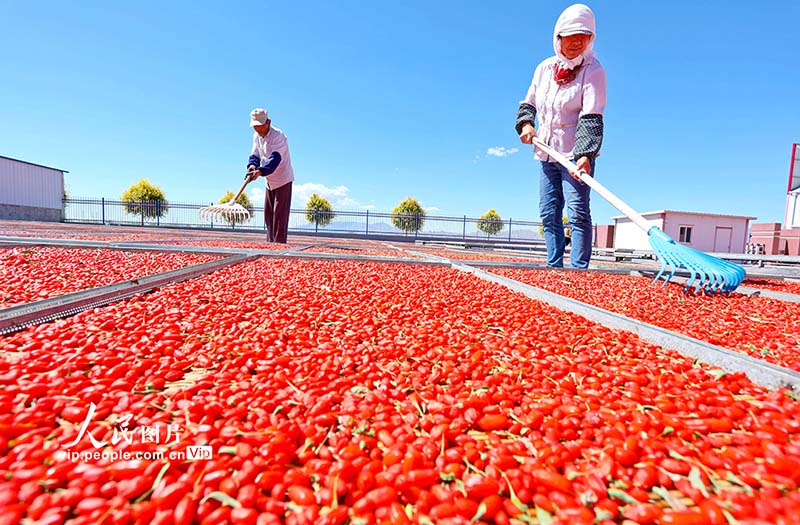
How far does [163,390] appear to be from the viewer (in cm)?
106

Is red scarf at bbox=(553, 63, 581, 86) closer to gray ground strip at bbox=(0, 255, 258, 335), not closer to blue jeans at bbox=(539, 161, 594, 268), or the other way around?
blue jeans at bbox=(539, 161, 594, 268)

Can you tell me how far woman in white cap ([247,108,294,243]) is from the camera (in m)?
5.63

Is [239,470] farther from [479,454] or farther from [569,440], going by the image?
[569,440]

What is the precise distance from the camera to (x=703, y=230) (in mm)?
21172

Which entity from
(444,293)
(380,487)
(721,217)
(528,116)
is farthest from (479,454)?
(721,217)

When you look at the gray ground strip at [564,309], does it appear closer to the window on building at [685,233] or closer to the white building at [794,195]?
the window on building at [685,233]

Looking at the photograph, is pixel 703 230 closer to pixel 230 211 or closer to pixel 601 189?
pixel 601 189

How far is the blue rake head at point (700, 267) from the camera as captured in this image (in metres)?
2.74

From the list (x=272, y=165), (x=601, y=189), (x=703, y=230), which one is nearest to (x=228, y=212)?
(x=272, y=165)

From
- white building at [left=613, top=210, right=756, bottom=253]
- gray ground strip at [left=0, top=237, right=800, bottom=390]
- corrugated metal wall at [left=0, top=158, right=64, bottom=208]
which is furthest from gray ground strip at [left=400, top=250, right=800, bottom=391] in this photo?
corrugated metal wall at [left=0, top=158, right=64, bottom=208]

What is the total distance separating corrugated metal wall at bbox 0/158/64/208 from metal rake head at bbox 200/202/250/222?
79.1 feet

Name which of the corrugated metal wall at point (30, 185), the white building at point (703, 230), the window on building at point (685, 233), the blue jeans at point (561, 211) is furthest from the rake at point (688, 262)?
the corrugated metal wall at point (30, 185)

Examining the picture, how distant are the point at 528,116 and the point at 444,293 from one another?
280cm

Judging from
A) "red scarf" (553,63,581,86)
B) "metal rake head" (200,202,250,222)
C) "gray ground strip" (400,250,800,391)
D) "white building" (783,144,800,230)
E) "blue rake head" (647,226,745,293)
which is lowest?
"gray ground strip" (400,250,800,391)
